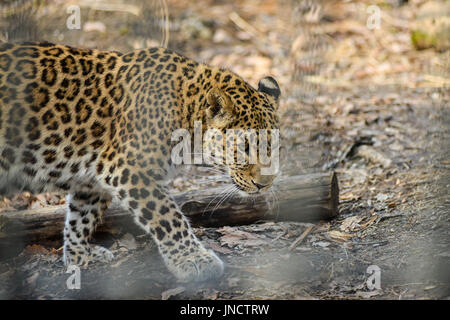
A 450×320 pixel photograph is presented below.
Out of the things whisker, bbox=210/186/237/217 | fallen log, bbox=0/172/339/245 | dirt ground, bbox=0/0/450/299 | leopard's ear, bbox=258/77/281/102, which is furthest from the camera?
fallen log, bbox=0/172/339/245

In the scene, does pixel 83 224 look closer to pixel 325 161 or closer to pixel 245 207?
pixel 245 207

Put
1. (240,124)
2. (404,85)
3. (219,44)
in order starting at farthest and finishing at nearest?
1. (219,44)
2. (404,85)
3. (240,124)

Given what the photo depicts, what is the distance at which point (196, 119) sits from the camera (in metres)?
5.64

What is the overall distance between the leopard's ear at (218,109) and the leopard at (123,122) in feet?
0.03

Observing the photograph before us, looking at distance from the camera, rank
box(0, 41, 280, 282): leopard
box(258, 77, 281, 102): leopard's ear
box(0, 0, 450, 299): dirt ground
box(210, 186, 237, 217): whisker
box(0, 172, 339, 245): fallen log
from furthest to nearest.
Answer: box(0, 172, 339, 245): fallen log, box(258, 77, 281, 102): leopard's ear, box(210, 186, 237, 217): whisker, box(0, 41, 280, 282): leopard, box(0, 0, 450, 299): dirt ground

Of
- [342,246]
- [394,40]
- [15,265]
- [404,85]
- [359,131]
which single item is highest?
[394,40]

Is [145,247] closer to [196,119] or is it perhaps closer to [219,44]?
[196,119]

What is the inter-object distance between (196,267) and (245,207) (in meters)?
1.23

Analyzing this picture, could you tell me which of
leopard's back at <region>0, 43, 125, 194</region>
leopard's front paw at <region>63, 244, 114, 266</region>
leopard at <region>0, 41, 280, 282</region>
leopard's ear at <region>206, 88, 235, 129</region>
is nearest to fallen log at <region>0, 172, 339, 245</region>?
leopard's front paw at <region>63, 244, 114, 266</region>

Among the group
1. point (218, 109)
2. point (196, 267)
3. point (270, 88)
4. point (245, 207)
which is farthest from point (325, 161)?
point (196, 267)

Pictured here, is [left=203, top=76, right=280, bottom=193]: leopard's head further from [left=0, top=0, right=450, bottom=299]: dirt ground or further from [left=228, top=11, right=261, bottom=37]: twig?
[left=228, top=11, right=261, bottom=37]: twig

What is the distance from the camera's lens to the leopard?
5461 mm

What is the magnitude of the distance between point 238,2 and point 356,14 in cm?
336

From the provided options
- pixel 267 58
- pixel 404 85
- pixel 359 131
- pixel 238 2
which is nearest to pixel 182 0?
pixel 238 2
